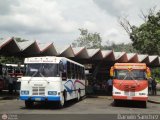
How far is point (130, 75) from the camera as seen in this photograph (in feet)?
73.0

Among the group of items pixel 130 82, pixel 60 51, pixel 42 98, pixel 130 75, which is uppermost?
pixel 60 51

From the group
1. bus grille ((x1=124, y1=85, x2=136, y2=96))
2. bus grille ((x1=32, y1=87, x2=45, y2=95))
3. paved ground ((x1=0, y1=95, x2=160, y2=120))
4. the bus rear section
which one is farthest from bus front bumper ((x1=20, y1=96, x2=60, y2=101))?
bus grille ((x1=124, y1=85, x2=136, y2=96))

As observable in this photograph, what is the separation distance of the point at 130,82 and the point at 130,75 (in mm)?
595


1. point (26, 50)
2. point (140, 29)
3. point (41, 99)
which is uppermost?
point (140, 29)

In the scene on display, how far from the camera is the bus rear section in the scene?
2162 centimetres

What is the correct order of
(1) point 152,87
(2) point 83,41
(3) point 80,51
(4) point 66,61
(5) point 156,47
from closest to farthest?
1. (4) point 66,61
2. (3) point 80,51
3. (1) point 152,87
4. (5) point 156,47
5. (2) point 83,41

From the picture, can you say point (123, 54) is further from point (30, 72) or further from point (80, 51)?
point (30, 72)

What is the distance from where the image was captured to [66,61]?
2131 cm

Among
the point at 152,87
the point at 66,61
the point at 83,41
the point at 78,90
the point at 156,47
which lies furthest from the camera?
the point at 83,41

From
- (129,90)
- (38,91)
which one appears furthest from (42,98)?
(129,90)

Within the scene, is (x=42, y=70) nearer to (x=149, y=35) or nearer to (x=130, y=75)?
(x=130, y=75)

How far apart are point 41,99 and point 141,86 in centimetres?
645

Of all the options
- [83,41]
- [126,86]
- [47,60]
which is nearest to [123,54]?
[126,86]

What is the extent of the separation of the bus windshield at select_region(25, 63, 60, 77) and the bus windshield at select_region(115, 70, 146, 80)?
4819 millimetres
